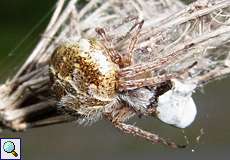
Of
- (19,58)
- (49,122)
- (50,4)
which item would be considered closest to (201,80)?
(49,122)

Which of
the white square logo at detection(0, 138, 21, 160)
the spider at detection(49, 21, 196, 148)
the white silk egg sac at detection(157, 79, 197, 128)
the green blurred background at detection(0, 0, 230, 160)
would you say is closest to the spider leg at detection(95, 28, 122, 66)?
the spider at detection(49, 21, 196, 148)

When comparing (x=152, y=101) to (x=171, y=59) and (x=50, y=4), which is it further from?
(x=50, y=4)

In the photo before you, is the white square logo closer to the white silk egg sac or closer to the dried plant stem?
the dried plant stem

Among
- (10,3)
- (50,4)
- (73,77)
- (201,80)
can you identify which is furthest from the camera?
(10,3)

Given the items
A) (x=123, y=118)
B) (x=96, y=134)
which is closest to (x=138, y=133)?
(x=123, y=118)

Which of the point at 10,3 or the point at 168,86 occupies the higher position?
the point at 10,3
